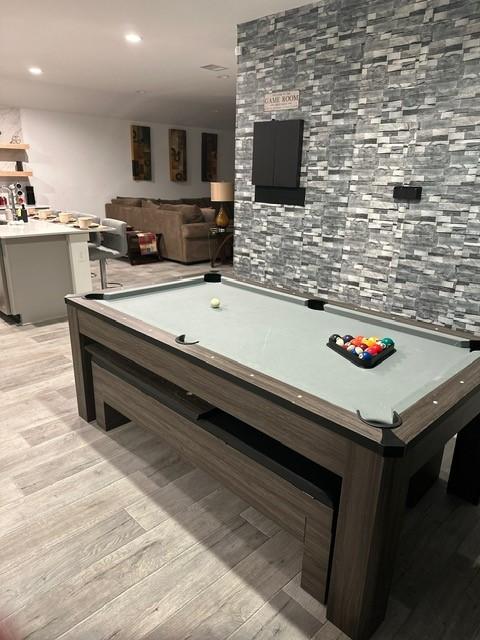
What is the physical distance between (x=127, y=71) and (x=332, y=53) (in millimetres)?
3149

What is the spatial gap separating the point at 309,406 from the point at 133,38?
14.1 ft

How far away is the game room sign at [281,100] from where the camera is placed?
375cm

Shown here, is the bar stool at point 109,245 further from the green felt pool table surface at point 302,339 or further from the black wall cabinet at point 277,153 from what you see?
the green felt pool table surface at point 302,339

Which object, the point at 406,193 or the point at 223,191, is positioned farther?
the point at 223,191

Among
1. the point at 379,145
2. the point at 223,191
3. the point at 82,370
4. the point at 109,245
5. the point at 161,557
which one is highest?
the point at 379,145

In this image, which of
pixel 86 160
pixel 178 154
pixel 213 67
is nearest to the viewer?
pixel 213 67

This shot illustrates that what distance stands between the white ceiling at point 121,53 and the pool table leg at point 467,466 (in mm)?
3332

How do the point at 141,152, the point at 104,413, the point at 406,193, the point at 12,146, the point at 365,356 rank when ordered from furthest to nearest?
the point at 141,152, the point at 12,146, the point at 406,193, the point at 104,413, the point at 365,356

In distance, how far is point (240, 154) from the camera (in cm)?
429

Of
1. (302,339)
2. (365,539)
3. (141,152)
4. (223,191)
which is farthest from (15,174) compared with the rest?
(365,539)

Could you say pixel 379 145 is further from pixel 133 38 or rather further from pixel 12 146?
pixel 12 146

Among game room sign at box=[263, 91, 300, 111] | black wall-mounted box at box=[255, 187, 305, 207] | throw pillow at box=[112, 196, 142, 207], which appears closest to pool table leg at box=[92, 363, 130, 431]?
black wall-mounted box at box=[255, 187, 305, 207]

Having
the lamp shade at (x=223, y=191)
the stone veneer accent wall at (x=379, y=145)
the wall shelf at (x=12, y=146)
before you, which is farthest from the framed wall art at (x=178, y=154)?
the stone veneer accent wall at (x=379, y=145)

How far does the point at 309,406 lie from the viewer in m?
1.27
